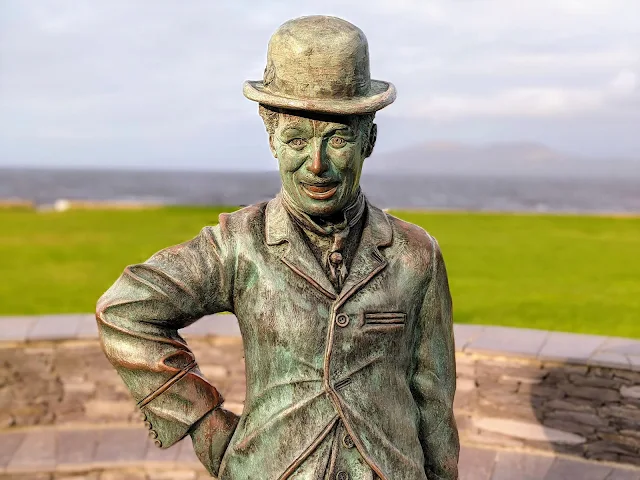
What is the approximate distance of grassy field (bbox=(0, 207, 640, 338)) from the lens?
8.66 meters

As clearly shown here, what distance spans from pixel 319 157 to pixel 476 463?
4.31 m

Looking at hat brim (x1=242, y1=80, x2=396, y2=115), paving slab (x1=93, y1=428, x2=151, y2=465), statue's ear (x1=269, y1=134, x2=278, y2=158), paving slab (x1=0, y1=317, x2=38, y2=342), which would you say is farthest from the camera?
paving slab (x1=0, y1=317, x2=38, y2=342)

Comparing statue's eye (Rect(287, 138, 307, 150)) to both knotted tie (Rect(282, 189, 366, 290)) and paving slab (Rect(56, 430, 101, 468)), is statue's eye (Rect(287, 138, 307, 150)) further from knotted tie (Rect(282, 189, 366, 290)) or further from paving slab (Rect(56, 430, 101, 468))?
paving slab (Rect(56, 430, 101, 468))

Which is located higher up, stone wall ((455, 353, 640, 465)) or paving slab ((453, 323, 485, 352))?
paving slab ((453, 323, 485, 352))

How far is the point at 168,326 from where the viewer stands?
2.59 meters

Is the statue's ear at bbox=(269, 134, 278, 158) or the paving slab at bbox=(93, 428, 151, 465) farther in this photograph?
the paving slab at bbox=(93, 428, 151, 465)

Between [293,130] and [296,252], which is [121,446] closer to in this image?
[296,252]

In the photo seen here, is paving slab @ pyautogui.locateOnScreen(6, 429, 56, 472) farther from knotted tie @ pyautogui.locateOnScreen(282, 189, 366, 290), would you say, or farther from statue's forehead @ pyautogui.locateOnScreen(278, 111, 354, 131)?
statue's forehead @ pyautogui.locateOnScreen(278, 111, 354, 131)

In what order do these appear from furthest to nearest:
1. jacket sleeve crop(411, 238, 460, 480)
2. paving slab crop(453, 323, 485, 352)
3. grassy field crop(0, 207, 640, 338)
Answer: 1. grassy field crop(0, 207, 640, 338)
2. paving slab crop(453, 323, 485, 352)
3. jacket sleeve crop(411, 238, 460, 480)

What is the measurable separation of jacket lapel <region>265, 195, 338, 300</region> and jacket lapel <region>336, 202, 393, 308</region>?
6 centimetres

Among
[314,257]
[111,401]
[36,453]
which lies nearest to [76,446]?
[36,453]

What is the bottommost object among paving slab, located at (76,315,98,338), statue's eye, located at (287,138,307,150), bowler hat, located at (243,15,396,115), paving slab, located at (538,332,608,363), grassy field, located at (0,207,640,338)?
grassy field, located at (0,207,640,338)

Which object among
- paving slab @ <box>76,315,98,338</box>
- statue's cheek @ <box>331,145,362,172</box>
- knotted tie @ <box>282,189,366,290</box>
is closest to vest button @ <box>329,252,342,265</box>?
knotted tie @ <box>282,189,366,290</box>

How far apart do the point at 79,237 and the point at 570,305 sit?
364 inches
